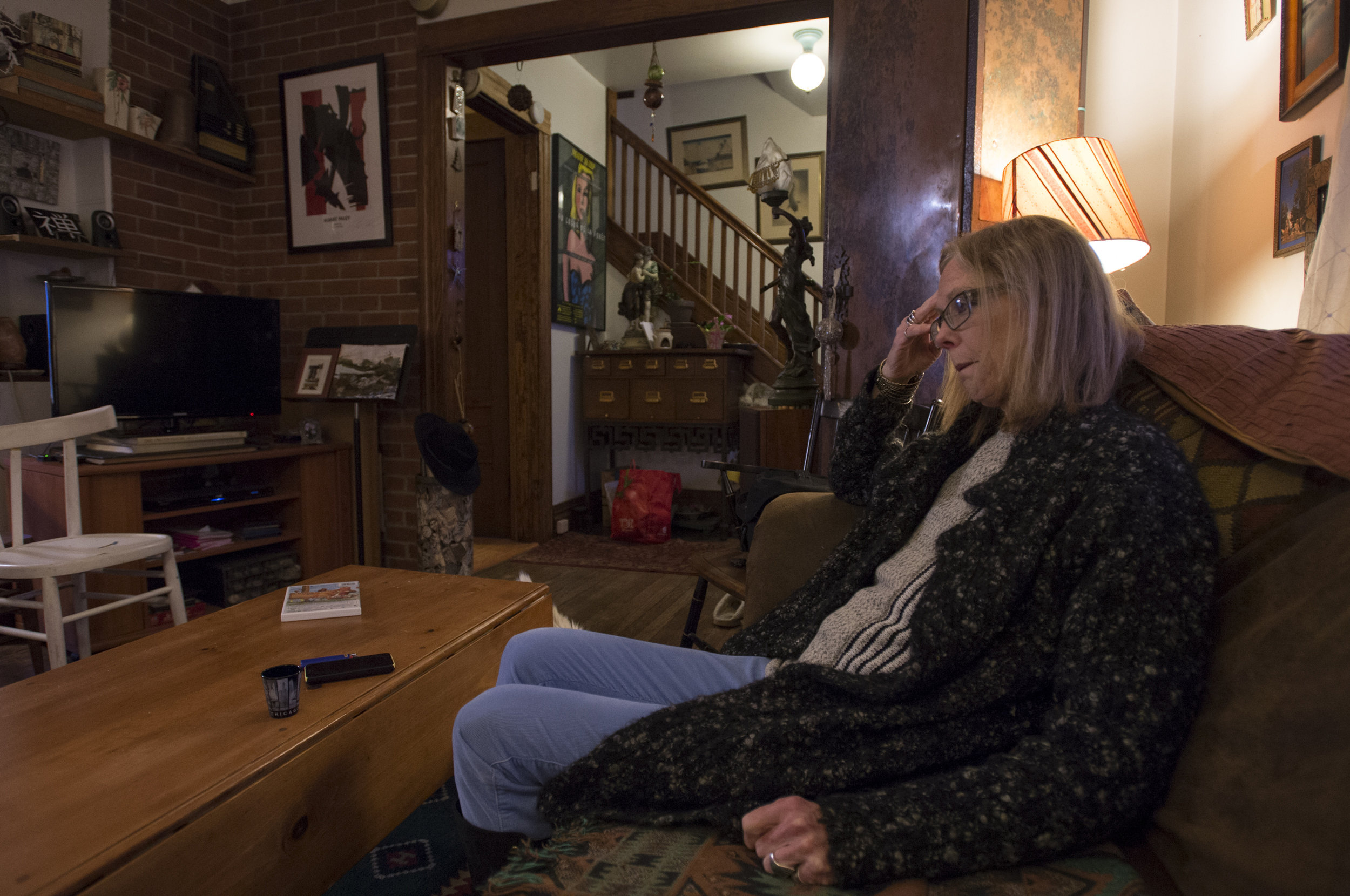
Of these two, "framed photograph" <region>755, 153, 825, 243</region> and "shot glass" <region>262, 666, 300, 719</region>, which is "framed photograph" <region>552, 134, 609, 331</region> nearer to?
"framed photograph" <region>755, 153, 825, 243</region>

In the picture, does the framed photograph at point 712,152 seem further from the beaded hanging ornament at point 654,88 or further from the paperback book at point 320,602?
the paperback book at point 320,602

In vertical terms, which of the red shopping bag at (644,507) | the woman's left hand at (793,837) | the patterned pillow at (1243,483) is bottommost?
the red shopping bag at (644,507)

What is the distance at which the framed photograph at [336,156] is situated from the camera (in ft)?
10.7

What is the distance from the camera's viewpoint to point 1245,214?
176 cm

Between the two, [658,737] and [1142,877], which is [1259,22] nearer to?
[1142,877]

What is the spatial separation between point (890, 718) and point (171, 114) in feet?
12.2

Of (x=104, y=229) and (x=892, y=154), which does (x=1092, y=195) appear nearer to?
(x=892, y=154)

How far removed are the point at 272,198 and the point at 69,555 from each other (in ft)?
6.76

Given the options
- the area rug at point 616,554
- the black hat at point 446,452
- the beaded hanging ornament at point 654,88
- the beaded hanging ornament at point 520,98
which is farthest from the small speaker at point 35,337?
the beaded hanging ornament at point 654,88

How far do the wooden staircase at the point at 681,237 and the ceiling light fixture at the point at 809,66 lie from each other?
3.03ft

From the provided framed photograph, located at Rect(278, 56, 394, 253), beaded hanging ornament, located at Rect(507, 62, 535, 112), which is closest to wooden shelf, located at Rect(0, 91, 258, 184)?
framed photograph, located at Rect(278, 56, 394, 253)

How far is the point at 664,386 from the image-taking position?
15.0 ft

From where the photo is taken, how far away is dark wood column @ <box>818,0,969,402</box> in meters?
2.41

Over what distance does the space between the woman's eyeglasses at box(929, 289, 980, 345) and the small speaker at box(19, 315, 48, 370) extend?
3.15 m
